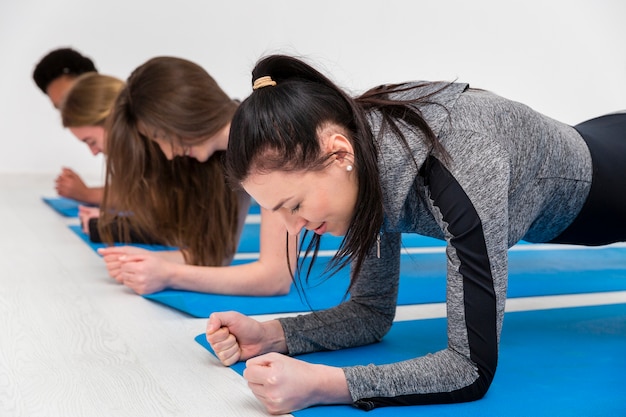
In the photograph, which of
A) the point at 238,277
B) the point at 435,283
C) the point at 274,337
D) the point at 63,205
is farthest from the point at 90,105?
the point at 274,337

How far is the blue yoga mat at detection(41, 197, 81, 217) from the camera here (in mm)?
4391

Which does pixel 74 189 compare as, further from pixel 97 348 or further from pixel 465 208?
pixel 465 208

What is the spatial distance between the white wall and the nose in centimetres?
510

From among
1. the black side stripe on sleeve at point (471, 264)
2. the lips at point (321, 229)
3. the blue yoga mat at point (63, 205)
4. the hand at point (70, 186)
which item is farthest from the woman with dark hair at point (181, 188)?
the hand at point (70, 186)

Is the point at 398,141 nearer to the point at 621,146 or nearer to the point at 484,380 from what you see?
the point at 484,380

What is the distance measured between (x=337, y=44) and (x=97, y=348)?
539 centimetres

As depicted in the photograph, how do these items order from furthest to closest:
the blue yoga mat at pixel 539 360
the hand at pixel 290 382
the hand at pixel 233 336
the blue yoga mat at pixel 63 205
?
the blue yoga mat at pixel 63 205 < the hand at pixel 233 336 < the blue yoga mat at pixel 539 360 < the hand at pixel 290 382

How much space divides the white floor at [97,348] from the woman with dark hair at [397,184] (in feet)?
0.79

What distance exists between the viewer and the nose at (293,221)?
1.64 m

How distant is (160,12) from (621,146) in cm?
541

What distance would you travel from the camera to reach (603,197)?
1990mm

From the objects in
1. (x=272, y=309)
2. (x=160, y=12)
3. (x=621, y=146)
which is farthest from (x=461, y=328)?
(x=160, y=12)

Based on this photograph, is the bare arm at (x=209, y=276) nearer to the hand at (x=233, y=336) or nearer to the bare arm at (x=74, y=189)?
the hand at (x=233, y=336)

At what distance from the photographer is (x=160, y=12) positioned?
22.6ft
